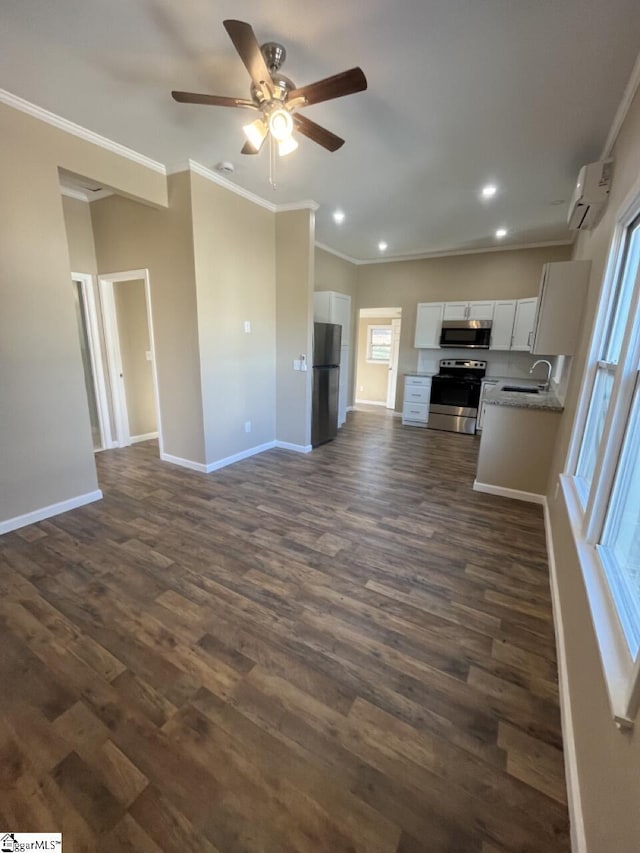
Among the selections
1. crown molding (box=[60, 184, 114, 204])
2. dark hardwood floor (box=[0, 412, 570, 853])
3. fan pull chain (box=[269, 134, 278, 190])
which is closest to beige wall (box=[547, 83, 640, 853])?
dark hardwood floor (box=[0, 412, 570, 853])

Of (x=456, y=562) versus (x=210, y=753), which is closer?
(x=210, y=753)

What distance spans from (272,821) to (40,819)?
0.73m

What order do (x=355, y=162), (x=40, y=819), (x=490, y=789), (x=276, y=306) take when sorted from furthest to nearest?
(x=276, y=306) < (x=355, y=162) < (x=490, y=789) < (x=40, y=819)

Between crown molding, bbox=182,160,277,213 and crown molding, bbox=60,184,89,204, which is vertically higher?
crown molding, bbox=182,160,277,213

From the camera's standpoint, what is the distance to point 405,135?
8.56 feet

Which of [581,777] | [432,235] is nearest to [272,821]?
[581,777]

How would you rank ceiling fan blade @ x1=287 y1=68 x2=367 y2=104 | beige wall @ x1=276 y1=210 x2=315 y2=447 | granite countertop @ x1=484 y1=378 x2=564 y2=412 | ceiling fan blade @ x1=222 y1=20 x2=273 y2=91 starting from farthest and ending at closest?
beige wall @ x1=276 y1=210 x2=315 y2=447 < granite countertop @ x1=484 y1=378 x2=564 y2=412 < ceiling fan blade @ x1=287 y1=68 x2=367 y2=104 < ceiling fan blade @ x1=222 y1=20 x2=273 y2=91

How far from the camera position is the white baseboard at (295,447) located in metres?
4.70

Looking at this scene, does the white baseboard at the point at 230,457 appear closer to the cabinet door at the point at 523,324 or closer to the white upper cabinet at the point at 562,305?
the white upper cabinet at the point at 562,305

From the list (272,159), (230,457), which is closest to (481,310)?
(272,159)

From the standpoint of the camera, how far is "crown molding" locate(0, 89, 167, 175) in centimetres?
233

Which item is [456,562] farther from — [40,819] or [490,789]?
[40,819]

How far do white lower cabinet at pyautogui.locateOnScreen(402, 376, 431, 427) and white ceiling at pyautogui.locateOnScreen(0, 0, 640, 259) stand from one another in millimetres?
3106

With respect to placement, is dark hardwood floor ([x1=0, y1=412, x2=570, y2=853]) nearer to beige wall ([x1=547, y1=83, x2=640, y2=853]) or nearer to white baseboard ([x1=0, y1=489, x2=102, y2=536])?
white baseboard ([x1=0, y1=489, x2=102, y2=536])
